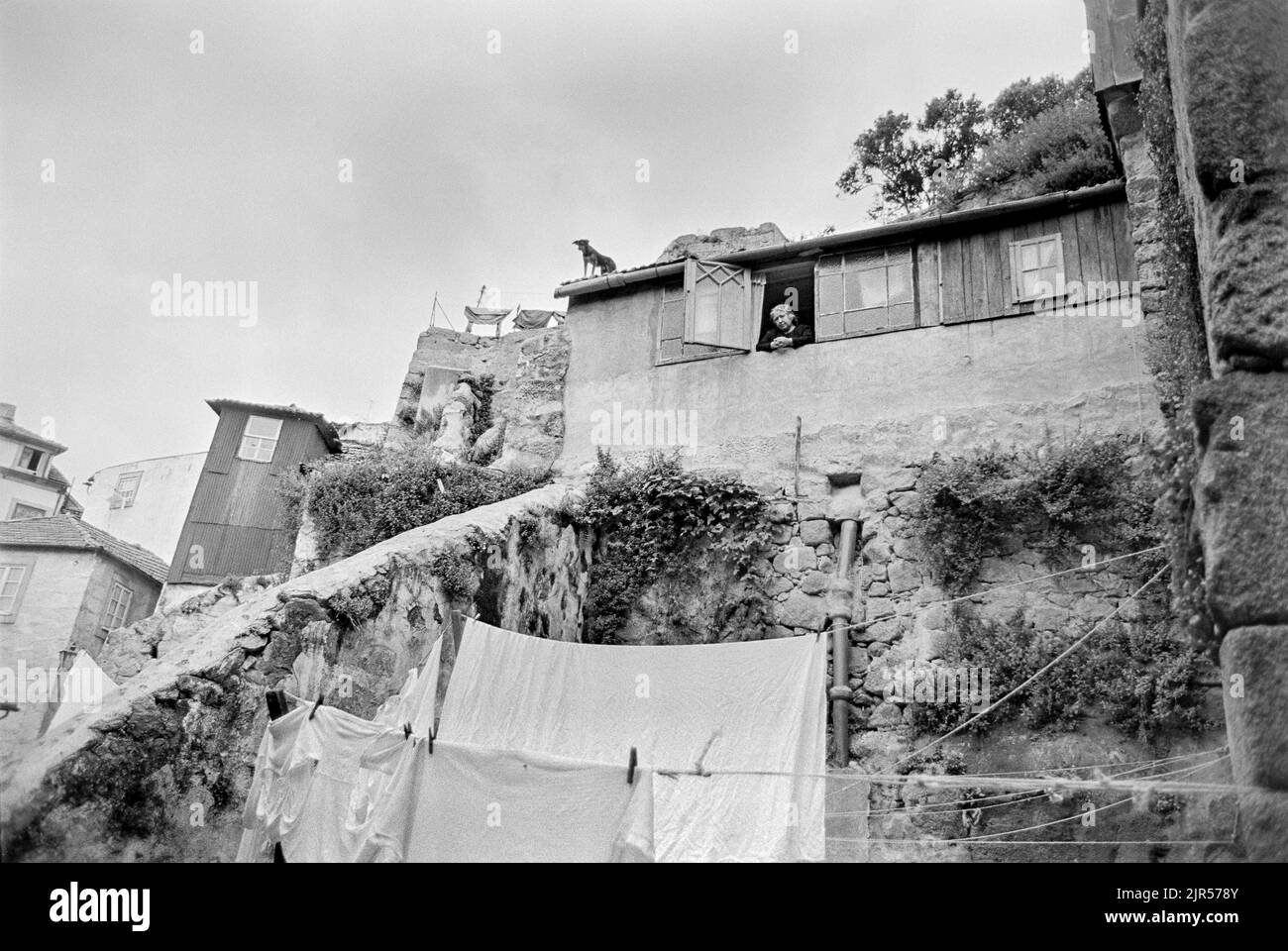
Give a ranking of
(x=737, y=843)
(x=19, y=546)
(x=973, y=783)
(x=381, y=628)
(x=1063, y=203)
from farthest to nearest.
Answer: (x=19, y=546) → (x=1063, y=203) → (x=381, y=628) → (x=737, y=843) → (x=973, y=783)

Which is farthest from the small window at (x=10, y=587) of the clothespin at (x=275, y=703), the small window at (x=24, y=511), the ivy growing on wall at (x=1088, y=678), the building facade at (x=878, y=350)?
the ivy growing on wall at (x=1088, y=678)

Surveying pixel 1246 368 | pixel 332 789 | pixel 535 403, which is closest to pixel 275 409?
pixel 535 403

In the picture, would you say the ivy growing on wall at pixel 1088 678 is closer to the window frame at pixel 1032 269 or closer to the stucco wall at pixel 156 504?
the window frame at pixel 1032 269

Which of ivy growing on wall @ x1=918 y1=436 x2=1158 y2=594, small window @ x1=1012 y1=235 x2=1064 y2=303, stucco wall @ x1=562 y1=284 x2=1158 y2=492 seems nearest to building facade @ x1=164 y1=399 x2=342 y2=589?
stucco wall @ x1=562 y1=284 x2=1158 y2=492

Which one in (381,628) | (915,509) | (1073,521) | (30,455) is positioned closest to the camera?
(381,628)

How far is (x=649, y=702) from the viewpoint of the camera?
739cm

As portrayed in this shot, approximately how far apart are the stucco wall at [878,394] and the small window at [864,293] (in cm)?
20

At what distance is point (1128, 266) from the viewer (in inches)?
375

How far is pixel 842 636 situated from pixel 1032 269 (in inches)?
174

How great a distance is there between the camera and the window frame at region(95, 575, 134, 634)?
66.4 feet

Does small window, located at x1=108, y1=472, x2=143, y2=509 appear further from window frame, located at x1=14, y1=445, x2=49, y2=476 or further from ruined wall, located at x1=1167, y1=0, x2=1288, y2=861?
ruined wall, located at x1=1167, y1=0, x2=1288, y2=861
